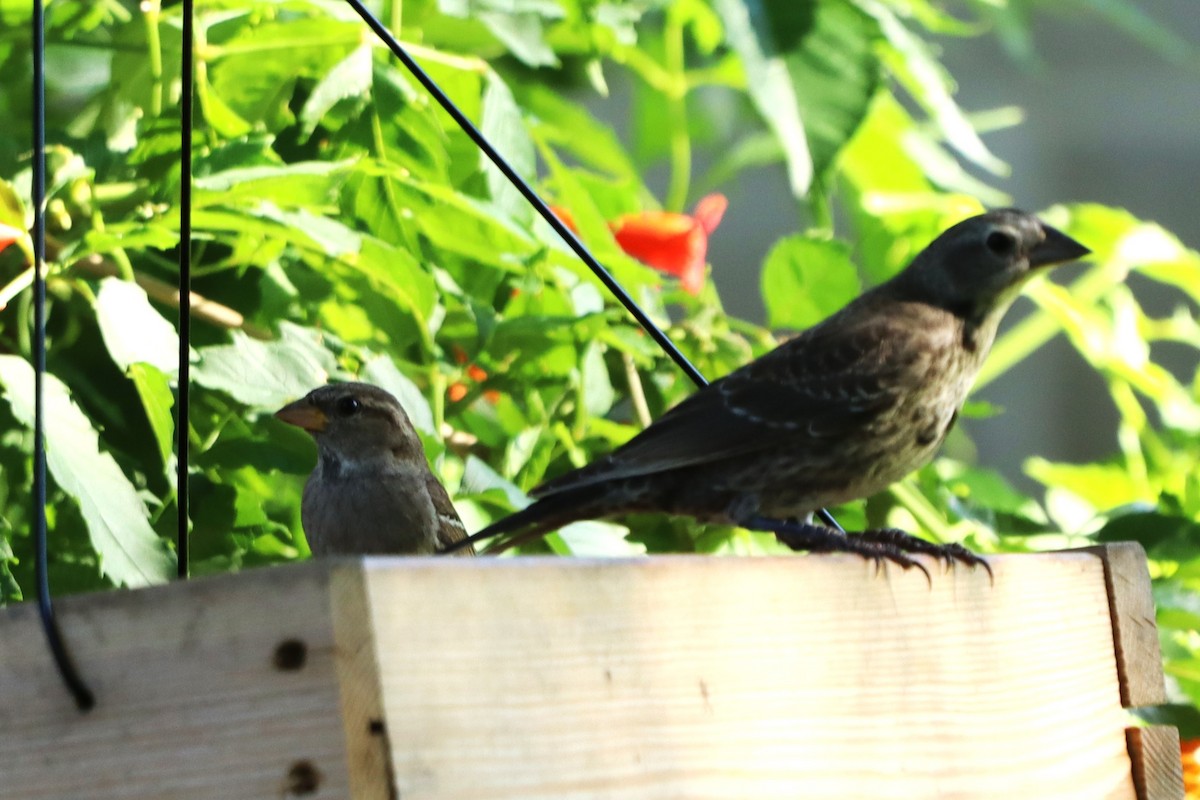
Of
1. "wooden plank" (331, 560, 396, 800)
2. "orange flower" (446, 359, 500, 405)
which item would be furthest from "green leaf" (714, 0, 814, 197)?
"wooden plank" (331, 560, 396, 800)

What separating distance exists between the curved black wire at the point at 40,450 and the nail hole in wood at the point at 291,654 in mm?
174

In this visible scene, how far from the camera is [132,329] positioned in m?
1.67

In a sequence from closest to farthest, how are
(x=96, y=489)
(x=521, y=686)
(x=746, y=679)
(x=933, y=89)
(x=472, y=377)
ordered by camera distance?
(x=521, y=686), (x=746, y=679), (x=96, y=489), (x=472, y=377), (x=933, y=89)

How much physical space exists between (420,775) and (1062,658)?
2.79 ft

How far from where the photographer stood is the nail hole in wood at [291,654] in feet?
3.24

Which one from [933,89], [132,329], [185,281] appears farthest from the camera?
[933,89]

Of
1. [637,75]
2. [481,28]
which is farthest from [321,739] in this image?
[637,75]

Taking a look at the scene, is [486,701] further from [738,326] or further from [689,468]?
[738,326]

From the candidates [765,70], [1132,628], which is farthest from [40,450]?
[1132,628]

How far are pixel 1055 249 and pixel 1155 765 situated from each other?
22.0 inches

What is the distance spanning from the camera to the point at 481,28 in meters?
2.19

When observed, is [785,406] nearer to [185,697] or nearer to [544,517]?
[544,517]

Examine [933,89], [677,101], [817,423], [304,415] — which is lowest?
[817,423]

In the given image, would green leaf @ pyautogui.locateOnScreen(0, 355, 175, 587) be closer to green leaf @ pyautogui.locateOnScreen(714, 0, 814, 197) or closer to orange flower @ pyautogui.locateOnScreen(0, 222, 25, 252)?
orange flower @ pyautogui.locateOnScreen(0, 222, 25, 252)
